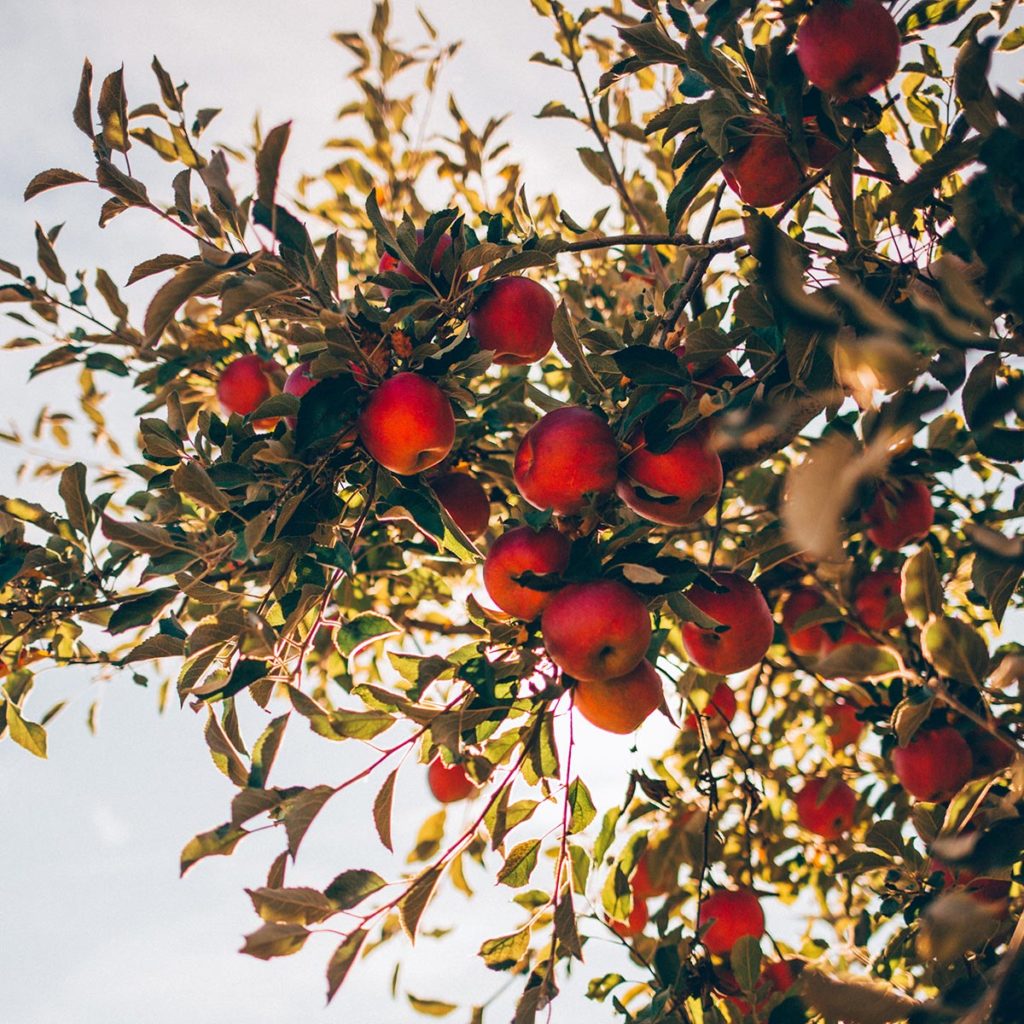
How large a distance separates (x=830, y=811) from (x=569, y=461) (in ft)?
6.60

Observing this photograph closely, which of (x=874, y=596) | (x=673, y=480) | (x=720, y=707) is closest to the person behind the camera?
(x=673, y=480)

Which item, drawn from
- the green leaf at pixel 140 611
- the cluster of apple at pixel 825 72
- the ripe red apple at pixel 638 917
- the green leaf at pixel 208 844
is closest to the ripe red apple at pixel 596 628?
the green leaf at pixel 208 844

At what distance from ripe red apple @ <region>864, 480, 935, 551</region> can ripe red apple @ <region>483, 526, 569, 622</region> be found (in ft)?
4.18

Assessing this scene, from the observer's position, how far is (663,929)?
2205 mm

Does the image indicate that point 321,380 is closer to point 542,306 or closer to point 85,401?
point 542,306

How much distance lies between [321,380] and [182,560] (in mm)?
434

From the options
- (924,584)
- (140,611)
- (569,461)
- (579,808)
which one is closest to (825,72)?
(569,461)

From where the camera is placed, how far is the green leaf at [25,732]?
2.22 metres

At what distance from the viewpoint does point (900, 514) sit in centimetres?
258

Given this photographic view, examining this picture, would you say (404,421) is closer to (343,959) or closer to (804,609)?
(343,959)

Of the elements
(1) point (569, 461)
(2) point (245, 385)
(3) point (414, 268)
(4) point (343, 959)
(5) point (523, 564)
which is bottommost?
(4) point (343, 959)

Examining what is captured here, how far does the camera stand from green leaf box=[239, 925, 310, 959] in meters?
1.33

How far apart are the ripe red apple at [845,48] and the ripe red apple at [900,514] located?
1234 mm

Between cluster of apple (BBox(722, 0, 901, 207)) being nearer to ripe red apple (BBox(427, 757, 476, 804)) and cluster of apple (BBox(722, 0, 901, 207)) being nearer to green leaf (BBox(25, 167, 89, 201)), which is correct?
green leaf (BBox(25, 167, 89, 201))
